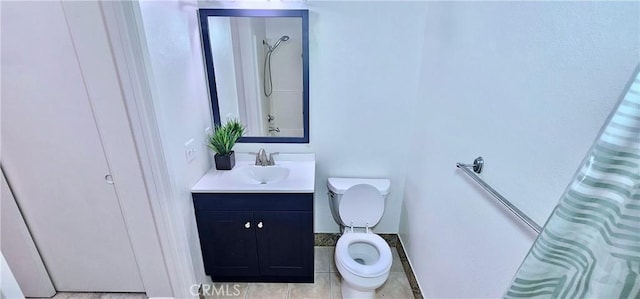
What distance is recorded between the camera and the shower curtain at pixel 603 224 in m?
0.44

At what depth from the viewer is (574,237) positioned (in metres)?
0.51

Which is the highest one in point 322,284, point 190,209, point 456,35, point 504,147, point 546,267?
point 456,35

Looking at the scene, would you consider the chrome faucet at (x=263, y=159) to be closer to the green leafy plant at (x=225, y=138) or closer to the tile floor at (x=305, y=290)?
the green leafy plant at (x=225, y=138)

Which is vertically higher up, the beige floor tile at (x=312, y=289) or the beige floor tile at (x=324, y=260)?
the beige floor tile at (x=324, y=260)

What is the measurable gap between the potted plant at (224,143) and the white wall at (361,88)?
0.16 meters

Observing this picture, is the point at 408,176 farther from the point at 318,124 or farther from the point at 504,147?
the point at 504,147

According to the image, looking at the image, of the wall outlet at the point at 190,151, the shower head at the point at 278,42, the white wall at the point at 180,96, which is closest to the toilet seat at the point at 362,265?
the white wall at the point at 180,96

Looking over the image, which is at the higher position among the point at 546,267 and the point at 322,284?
the point at 546,267

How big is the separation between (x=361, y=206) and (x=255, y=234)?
2.54ft

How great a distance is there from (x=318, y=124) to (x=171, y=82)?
0.98 m

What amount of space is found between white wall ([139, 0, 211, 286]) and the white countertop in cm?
9

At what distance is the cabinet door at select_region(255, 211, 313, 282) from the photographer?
1.63m

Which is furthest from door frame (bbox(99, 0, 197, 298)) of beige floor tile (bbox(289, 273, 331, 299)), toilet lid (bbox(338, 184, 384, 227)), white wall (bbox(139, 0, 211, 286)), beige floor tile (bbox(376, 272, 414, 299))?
beige floor tile (bbox(376, 272, 414, 299))

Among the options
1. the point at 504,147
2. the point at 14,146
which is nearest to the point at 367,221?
the point at 504,147
